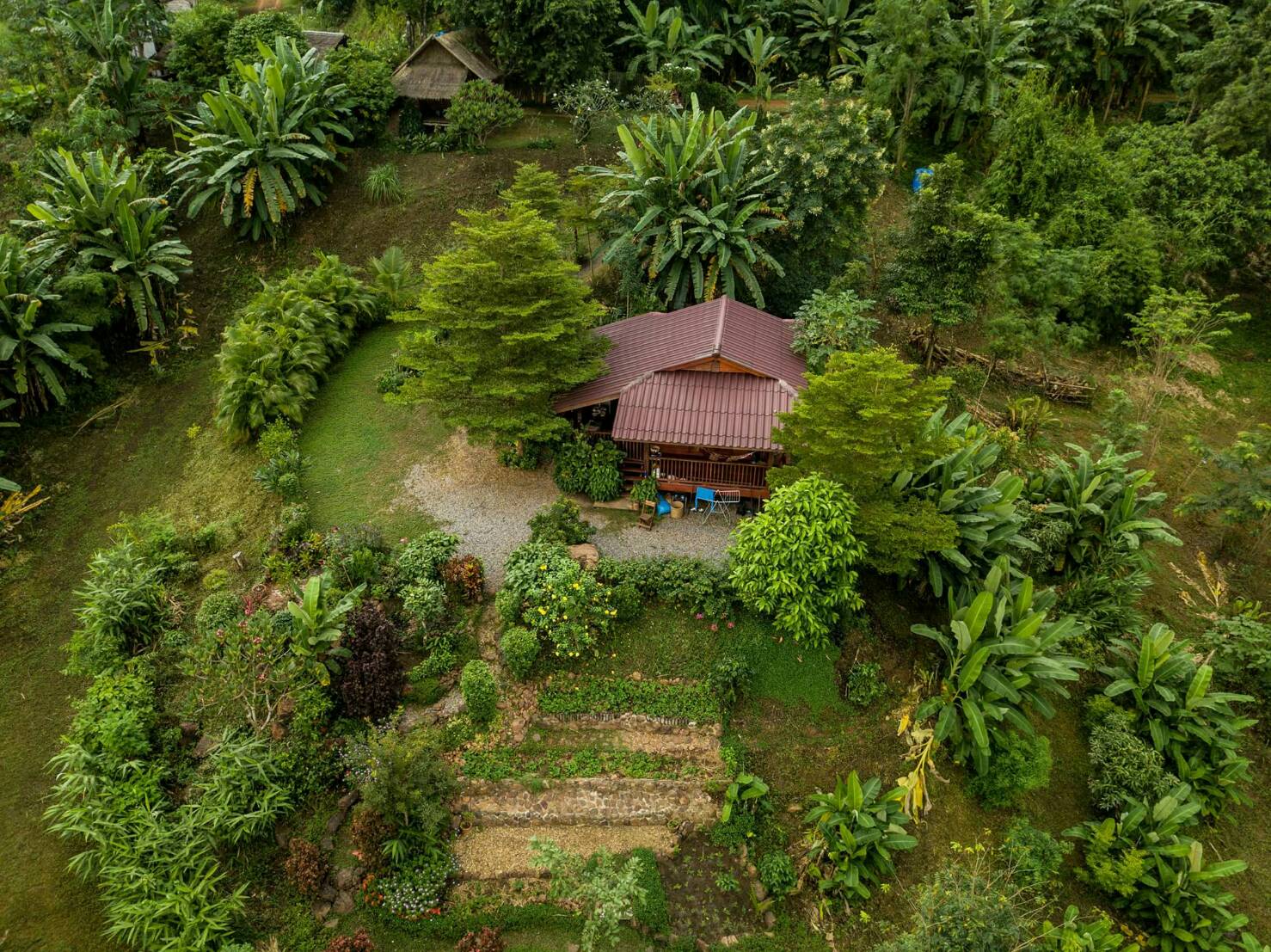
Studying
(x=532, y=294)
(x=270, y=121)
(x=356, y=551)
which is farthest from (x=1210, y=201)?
(x=270, y=121)

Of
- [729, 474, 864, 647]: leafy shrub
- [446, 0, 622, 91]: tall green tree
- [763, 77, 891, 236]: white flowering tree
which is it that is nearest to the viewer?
[729, 474, 864, 647]: leafy shrub

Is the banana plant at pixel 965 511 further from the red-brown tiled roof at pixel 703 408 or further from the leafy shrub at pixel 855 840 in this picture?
the leafy shrub at pixel 855 840

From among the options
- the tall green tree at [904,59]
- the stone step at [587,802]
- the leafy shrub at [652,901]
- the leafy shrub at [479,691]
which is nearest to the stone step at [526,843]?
the stone step at [587,802]

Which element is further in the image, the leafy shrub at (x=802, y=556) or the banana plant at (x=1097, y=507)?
the banana plant at (x=1097, y=507)

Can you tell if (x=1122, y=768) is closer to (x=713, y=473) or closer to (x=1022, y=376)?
(x=713, y=473)

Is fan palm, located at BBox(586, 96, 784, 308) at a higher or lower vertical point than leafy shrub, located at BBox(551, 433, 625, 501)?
higher

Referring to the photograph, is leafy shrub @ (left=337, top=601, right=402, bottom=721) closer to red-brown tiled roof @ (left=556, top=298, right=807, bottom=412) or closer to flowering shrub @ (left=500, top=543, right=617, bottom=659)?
flowering shrub @ (left=500, top=543, right=617, bottom=659)

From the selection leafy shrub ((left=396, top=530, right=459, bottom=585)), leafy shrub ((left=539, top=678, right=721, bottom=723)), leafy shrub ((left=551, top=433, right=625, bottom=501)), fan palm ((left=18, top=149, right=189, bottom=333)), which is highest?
fan palm ((left=18, top=149, right=189, bottom=333))

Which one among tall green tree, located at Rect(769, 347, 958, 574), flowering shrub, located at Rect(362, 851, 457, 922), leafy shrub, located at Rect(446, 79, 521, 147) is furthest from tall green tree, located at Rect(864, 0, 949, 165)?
flowering shrub, located at Rect(362, 851, 457, 922)
